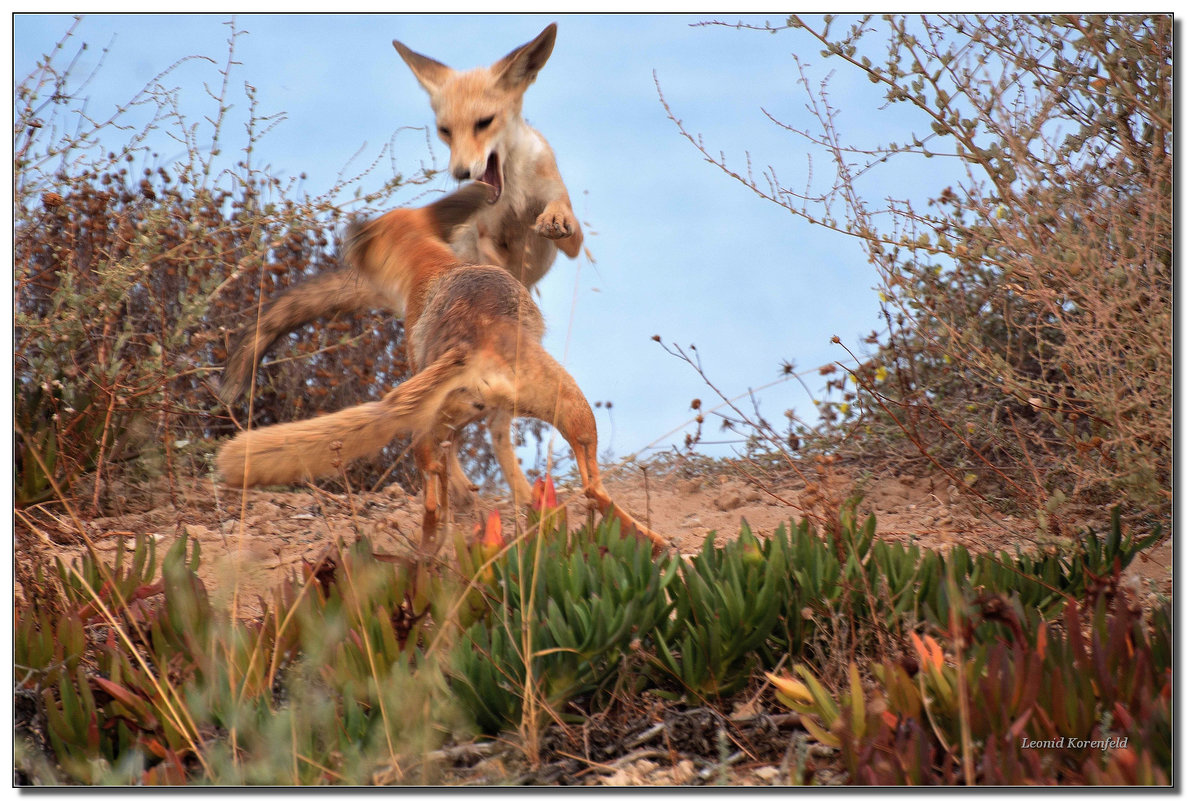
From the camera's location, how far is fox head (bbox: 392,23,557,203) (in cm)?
563

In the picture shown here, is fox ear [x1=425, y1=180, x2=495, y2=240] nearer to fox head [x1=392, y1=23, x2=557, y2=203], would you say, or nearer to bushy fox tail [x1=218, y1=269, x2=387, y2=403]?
fox head [x1=392, y1=23, x2=557, y2=203]

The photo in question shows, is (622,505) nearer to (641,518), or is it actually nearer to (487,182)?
(641,518)

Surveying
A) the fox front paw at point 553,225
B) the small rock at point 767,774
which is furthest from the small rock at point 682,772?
the fox front paw at point 553,225

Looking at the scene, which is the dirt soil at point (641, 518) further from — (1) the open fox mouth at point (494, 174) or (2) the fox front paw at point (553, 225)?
(1) the open fox mouth at point (494, 174)

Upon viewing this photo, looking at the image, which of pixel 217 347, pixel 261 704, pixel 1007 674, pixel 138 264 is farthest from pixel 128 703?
pixel 217 347

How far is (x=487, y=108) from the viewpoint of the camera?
225 inches

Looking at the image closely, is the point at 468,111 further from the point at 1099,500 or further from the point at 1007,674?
the point at 1007,674

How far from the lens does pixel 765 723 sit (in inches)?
116

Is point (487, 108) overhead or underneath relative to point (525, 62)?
underneath

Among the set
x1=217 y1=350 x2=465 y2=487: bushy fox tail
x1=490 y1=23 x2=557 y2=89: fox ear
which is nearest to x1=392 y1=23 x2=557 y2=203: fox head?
x1=490 y1=23 x2=557 y2=89: fox ear

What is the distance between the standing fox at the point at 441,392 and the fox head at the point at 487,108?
2.29ft

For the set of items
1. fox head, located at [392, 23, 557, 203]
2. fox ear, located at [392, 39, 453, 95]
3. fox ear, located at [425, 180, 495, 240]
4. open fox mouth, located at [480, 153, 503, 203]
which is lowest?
fox ear, located at [425, 180, 495, 240]

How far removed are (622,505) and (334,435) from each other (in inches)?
86.5

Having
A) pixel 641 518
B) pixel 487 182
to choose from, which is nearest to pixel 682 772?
pixel 641 518
